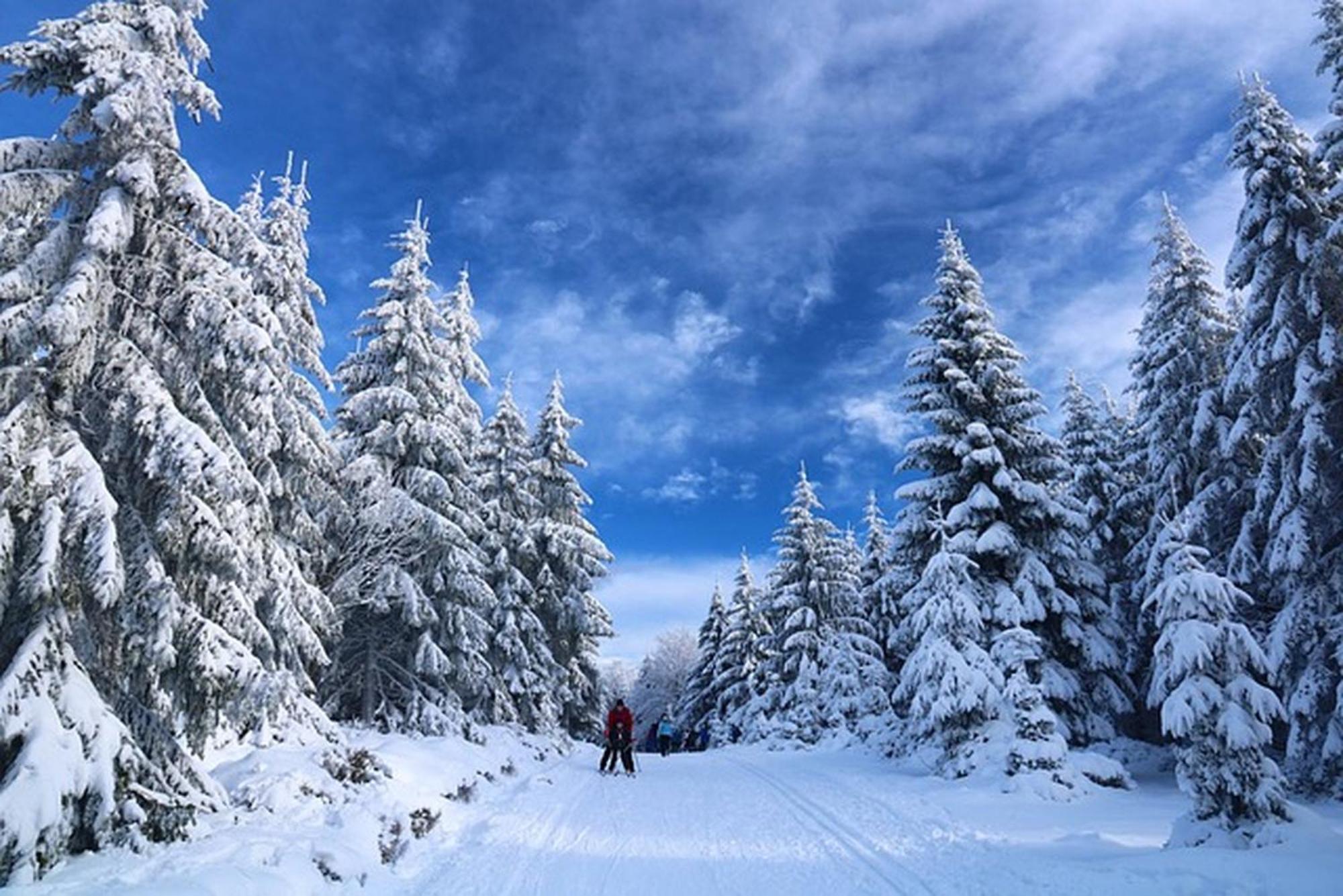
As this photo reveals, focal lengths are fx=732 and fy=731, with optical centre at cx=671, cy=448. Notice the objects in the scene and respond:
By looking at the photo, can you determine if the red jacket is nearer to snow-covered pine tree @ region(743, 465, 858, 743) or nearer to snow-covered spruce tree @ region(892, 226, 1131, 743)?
snow-covered spruce tree @ region(892, 226, 1131, 743)

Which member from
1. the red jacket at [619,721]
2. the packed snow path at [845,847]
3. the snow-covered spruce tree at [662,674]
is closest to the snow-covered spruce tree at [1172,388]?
the packed snow path at [845,847]

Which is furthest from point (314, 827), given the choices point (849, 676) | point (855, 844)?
point (849, 676)

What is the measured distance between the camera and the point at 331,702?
1894 centimetres

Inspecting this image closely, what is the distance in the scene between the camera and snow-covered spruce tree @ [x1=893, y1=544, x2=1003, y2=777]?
15.2 metres

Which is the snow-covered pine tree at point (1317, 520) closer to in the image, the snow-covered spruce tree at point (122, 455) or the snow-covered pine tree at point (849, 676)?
the snow-covered pine tree at point (849, 676)

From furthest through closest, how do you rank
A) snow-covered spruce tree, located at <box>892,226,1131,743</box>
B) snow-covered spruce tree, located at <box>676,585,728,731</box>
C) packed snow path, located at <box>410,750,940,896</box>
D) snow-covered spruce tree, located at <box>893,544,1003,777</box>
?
snow-covered spruce tree, located at <box>676,585,728,731</box>
snow-covered spruce tree, located at <box>892,226,1131,743</box>
snow-covered spruce tree, located at <box>893,544,1003,777</box>
packed snow path, located at <box>410,750,940,896</box>

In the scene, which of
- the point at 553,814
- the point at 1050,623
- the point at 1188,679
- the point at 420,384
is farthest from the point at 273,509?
the point at 1050,623

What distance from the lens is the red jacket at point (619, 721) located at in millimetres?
18453

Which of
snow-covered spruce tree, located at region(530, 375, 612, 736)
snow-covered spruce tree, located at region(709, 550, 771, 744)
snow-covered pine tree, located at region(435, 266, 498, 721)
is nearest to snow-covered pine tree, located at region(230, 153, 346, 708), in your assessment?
snow-covered pine tree, located at region(435, 266, 498, 721)

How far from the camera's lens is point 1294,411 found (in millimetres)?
13922

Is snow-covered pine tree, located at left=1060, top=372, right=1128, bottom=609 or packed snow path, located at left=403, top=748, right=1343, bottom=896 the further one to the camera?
snow-covered pine tree, located at left=1060, top=372, right=1128, bottom=609

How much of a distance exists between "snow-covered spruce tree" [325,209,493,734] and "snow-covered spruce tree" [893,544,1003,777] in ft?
35.8

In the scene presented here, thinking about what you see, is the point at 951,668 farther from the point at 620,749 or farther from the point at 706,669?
the point at 706,669

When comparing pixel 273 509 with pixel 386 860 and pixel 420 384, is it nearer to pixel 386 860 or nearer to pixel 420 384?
pixel 420 384
